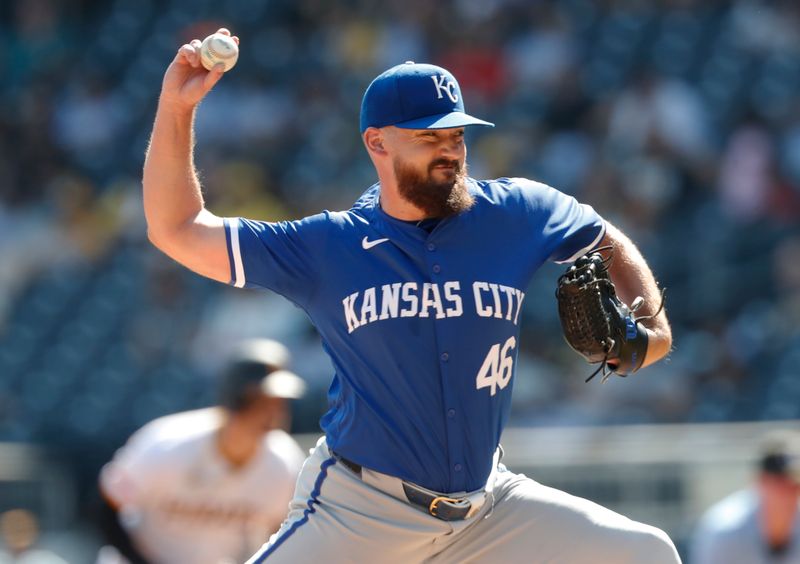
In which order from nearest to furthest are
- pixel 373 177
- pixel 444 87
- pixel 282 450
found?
pixel 444 87
pixel 282 450
pixel 373 177

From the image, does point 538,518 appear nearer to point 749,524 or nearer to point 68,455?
point 749,524

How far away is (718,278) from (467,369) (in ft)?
21.1

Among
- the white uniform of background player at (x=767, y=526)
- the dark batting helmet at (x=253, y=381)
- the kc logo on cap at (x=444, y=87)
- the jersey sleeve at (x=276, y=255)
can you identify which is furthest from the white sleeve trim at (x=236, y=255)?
the white uniform of background player at (x=767, y=526)

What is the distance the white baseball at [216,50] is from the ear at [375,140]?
0.49 metres

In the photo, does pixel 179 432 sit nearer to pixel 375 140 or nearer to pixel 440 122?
pixel 375 140

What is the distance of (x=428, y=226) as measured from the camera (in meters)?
Answer: 4.12

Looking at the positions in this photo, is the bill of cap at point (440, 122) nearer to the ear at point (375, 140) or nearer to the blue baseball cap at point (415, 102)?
the blue baseball cap at point (415, 102)

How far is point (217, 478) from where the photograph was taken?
589cm

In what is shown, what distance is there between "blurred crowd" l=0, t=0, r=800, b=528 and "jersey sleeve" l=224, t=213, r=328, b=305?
558 centimetres

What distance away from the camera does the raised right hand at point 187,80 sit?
12.9 ft

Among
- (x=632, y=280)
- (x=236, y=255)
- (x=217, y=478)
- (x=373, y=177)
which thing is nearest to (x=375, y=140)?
(x=236, y=255)

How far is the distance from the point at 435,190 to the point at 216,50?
721mm

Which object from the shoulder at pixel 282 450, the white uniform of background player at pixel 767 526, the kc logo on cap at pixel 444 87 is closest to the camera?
the kc logo on cap at pixel 444 87

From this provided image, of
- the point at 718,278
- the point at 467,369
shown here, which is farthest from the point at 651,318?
the point at 718,278
